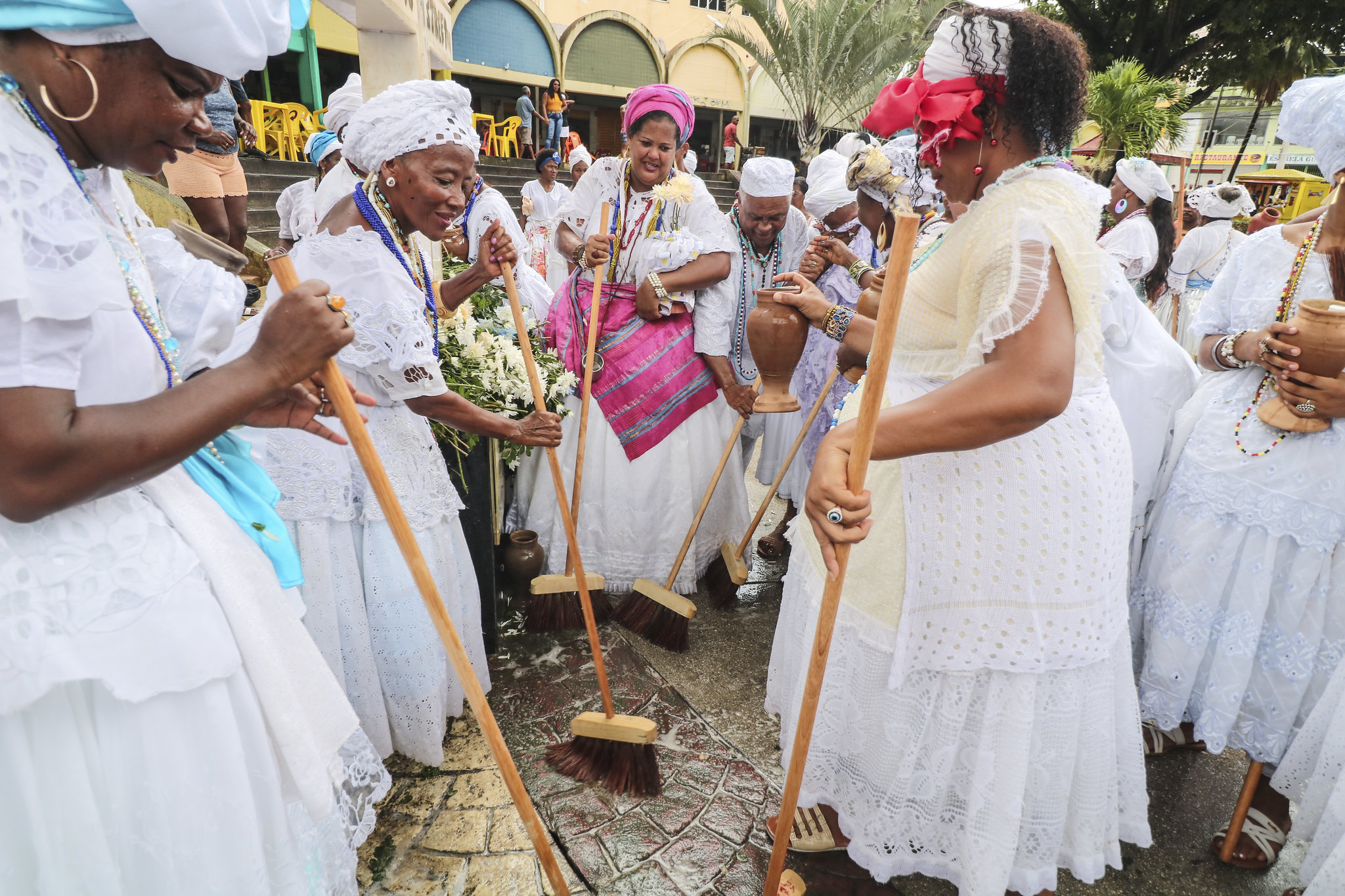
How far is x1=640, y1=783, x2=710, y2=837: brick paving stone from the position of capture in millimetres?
2584

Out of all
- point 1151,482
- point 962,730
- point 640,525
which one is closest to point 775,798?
point 962,730

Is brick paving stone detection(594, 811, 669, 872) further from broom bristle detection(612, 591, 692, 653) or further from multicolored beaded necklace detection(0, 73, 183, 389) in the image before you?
multicolored beaded necklace detection(0, 73, 183, 389)

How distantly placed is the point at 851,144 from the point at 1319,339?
9.13 ft

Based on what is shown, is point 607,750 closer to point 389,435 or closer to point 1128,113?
point 389,435

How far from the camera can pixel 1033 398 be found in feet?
5.07

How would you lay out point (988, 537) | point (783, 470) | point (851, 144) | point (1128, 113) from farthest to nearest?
point (1128, 113)
point (851, 144)
point (783, 470)
point (988, 537)

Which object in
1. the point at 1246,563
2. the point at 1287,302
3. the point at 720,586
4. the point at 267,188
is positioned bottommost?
the point at 720,586

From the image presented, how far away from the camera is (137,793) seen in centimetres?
119

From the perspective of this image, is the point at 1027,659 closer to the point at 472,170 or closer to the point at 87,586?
the point at 87,586

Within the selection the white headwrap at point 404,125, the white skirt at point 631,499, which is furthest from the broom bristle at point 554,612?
the white headwrap at point 404,125

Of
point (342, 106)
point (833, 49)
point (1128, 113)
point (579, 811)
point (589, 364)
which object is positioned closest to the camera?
point (579, 811)

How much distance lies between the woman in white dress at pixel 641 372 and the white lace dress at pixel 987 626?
1965mm

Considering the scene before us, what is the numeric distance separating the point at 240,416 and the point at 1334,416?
10.1ft

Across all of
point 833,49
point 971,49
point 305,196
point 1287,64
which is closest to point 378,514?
point 971,49
